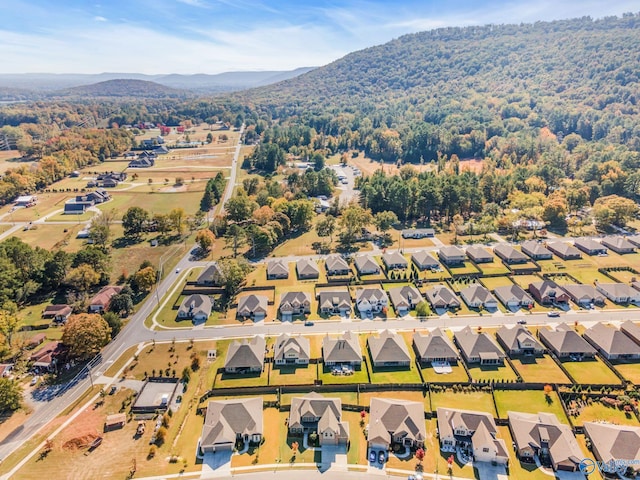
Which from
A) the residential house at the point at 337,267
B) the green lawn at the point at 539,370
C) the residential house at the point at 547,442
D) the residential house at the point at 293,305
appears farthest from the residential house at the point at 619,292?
the residential house at the point at 293,305

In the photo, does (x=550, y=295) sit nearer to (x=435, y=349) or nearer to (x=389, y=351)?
(x=435, y=349)

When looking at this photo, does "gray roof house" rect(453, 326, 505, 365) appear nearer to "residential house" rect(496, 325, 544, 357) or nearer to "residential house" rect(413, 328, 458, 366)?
"residential house" rect(413, 328, 458, 366)

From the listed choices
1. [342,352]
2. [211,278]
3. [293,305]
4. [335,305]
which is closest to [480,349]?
[342,352]

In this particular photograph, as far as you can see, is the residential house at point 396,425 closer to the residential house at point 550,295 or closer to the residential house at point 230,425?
the residential house at point 230,425

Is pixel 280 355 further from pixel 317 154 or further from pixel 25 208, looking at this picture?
pixel 317 154

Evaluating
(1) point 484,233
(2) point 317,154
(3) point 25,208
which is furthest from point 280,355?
(2) point 317,154

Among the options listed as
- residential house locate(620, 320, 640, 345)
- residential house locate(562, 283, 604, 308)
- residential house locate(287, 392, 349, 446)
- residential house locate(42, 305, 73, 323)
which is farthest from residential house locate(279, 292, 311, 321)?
residential house locate(620, 320, 640, 345)
